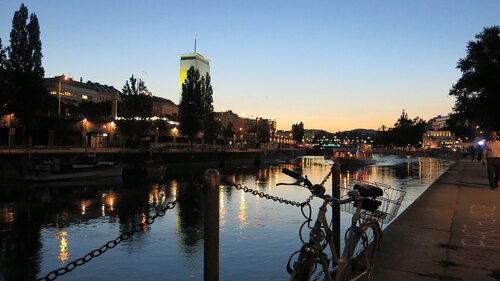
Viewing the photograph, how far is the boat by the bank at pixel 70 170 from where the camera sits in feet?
142

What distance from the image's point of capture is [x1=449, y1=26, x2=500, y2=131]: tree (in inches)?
1428

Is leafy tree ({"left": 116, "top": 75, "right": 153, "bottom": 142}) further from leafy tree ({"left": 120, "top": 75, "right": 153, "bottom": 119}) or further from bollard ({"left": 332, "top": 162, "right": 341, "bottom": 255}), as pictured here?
bollard ({"left": 332, "top": 162, "right": 341, "bottom": 255})

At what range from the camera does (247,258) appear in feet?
41.7

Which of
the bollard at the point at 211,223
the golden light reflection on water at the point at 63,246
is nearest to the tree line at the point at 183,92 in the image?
the golden light reflection on water at the point at 63,246

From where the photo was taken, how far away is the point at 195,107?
9131cm

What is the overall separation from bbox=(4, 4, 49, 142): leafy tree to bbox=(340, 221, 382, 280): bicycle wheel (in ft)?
181

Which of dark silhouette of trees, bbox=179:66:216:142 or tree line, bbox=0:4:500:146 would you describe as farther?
dark silhouette of trees, bbox=179:66:216:142

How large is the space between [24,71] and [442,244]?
55.2 metres

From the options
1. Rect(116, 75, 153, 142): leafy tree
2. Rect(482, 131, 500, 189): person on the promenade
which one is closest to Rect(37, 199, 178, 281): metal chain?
Rect(482, 131, 500, 189): person on the promenade

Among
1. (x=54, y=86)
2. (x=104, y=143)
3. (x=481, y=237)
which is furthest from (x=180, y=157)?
(x=54, y=86)

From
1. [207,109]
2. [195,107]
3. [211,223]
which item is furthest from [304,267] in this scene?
[207,109]

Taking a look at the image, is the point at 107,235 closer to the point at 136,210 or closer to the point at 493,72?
the point at 136,210

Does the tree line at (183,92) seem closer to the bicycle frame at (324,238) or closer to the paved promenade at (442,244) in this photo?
the paved promenade at (442,244)

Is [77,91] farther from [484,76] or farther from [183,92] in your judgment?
[484,76]
